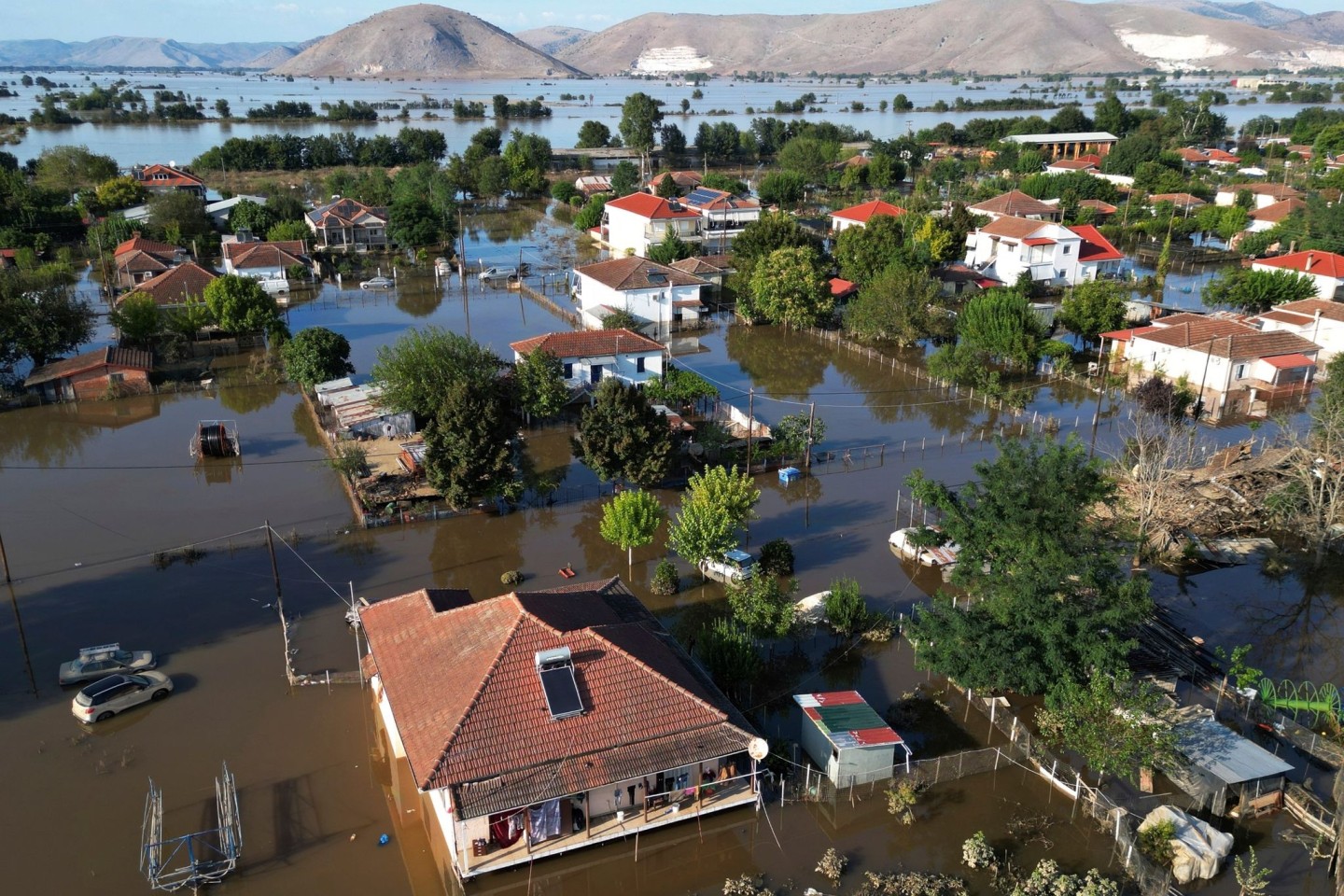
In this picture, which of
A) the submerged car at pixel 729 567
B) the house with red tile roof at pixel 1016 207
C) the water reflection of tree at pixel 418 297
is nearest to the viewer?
the submerged car at pixel 729 567

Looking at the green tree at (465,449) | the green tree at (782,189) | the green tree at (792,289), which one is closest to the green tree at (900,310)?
the green tree at (792,289)

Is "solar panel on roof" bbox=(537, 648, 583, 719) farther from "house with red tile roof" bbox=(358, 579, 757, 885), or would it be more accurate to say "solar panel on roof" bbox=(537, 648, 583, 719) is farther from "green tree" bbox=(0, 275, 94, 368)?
"green tree" bbox=(0, 275, 94, 368)

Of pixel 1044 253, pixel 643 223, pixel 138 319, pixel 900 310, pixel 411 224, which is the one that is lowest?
pixel 900 310

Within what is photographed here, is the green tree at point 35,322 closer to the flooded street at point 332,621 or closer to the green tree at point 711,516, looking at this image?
the flooded street at point 332,621

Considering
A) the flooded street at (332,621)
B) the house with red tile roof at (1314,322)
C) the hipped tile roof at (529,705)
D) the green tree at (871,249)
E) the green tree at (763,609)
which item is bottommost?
the flooded street at (332,621)

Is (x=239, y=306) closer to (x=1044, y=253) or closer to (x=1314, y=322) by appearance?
(x=1044, y=253)

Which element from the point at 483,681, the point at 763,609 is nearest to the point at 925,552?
the point at 763,609
